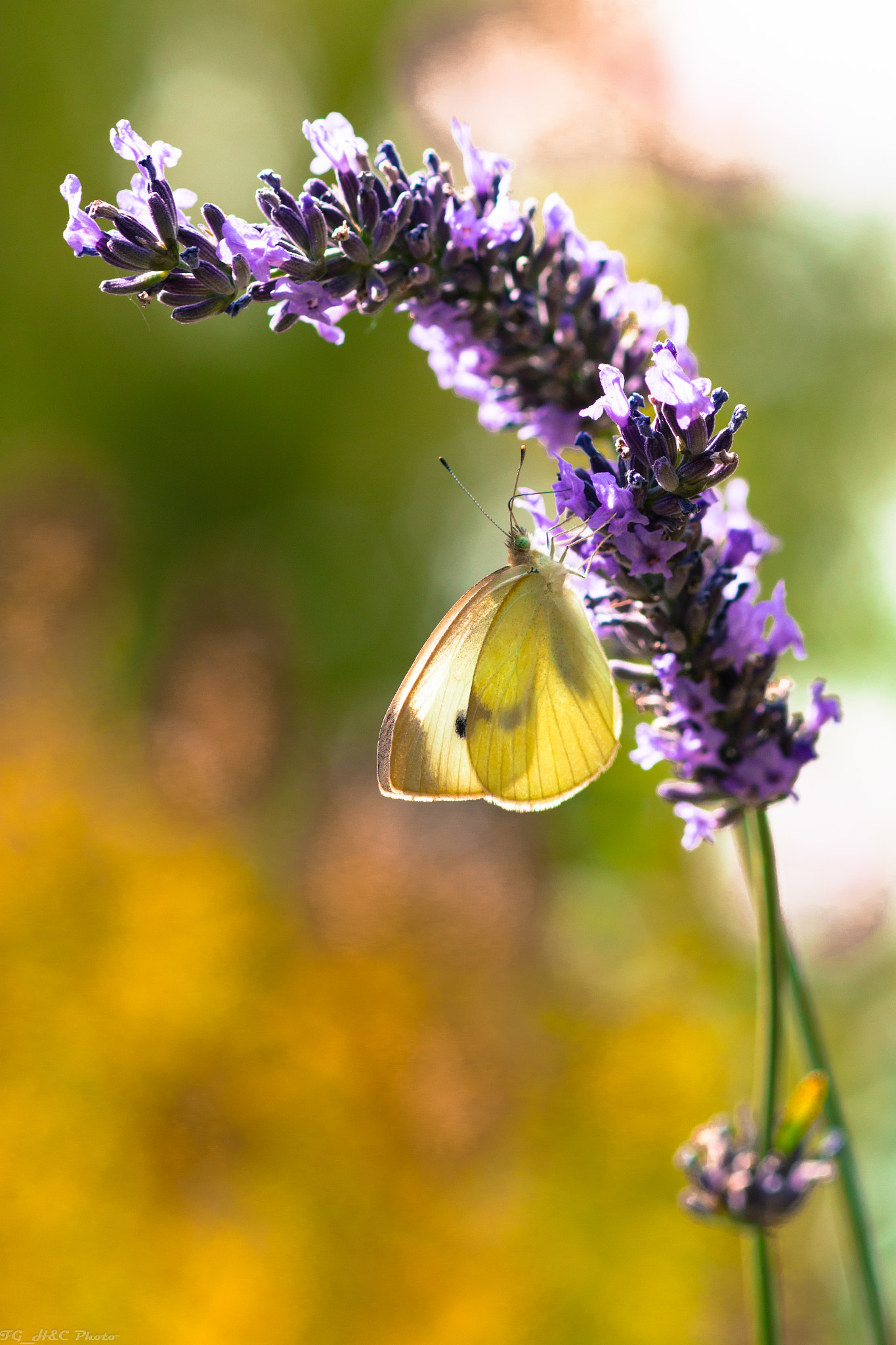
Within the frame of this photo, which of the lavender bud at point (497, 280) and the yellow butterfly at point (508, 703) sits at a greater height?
the lavender bud at point (497, 280)

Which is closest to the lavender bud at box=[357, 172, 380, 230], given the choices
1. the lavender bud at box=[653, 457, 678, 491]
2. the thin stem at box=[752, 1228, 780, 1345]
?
the lavender bud at box=[653, 457, 678, 491]

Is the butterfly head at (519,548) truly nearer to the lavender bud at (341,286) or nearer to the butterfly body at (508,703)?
A: the butterfly body at (508,703)

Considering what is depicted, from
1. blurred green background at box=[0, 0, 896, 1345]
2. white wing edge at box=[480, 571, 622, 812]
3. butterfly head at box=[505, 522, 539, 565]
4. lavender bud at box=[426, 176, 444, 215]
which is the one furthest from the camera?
blurred green background at box=[0, 0, 896, 1345]

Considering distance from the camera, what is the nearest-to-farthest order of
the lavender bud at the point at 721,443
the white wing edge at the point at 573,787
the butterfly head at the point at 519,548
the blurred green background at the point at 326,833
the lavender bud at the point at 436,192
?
the lavender bud at the point at 721,443 → the lavender bud at the point at 436,192 → the white wing edge at the point at 573,787 → the butterfly head at the point at 519,548 → the blurred green background at the point at 326,833

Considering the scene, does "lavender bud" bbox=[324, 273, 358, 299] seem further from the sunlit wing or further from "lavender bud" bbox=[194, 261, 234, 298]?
the sunlit wing

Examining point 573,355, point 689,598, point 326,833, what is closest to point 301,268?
point 573,355

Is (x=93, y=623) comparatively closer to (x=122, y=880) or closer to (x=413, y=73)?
(x=122, y=880)

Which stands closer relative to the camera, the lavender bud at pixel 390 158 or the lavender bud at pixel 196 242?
the lavender bud at pixel 196 242

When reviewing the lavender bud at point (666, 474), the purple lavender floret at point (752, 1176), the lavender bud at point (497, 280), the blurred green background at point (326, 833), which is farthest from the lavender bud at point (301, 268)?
the blurred green background at point (326, 833)
